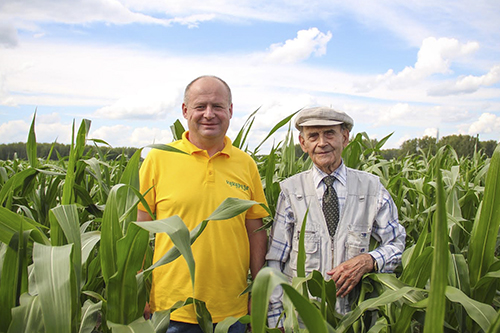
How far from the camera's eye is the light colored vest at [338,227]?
1658 mm

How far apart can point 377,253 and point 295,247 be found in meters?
0.35

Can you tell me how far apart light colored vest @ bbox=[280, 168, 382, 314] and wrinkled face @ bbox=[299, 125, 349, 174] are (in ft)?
0.32

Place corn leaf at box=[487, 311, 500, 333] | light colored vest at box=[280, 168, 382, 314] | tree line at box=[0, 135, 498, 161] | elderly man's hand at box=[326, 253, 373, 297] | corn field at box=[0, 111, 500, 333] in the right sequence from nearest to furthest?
corn field at box=[0, 111, 500, 333] < corn leaf at box=[487, 311, 500, 333] < elderly man's hand at box=[326, 253, 373, 297] < light colored vest at box=[280, 168, 382, 314] < tree line at box=[0, 135, 498, 161]

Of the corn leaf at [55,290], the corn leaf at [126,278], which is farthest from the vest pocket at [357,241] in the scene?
the corn leaf at [55,290]

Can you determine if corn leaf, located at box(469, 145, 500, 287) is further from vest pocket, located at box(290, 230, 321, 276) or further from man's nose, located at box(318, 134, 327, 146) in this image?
man's nose, located at box(318, 134, 327, 146)

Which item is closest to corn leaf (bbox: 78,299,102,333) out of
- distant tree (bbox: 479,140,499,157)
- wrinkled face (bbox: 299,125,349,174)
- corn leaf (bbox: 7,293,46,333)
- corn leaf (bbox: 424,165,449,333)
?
corn leaf (bbox: 7,293,46,333)

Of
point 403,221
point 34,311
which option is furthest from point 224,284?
point 403,221

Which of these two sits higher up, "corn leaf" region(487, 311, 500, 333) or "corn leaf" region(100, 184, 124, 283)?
"corn leaf" region(100, 184, 124, 283)

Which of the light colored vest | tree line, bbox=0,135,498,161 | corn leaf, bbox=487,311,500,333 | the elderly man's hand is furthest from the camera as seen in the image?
tree line, bbox=0,135,498,161

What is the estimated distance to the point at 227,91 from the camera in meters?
1.87

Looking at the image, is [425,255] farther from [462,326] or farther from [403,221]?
[403,221]

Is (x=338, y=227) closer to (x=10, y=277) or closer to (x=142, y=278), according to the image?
(x=142, y=278)

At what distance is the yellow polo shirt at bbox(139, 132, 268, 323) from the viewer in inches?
66.7

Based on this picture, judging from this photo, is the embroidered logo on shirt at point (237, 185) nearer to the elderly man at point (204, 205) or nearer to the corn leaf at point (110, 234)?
the elderly man at point (204, 205)
